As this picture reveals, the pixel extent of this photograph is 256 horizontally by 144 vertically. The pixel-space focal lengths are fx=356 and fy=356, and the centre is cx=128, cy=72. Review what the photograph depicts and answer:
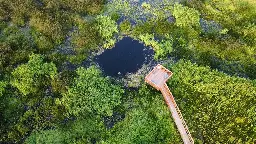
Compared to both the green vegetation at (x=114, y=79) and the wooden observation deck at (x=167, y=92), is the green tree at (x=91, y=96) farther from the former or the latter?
the wooden observation deck at (x=167, y=92)

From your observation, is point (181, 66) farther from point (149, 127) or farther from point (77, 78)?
point (77, 78)

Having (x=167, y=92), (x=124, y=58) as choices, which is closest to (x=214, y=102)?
(x=167, y=92)

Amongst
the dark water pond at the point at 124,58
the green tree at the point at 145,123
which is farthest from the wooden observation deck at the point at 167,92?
the dark water pond at the point at 124,58

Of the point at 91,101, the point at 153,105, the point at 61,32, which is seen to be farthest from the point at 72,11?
the point at 153,105

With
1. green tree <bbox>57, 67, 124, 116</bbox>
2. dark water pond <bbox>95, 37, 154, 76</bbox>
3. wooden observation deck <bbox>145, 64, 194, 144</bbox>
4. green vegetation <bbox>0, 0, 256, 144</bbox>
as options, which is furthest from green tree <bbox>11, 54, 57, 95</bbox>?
wooden observation deck <bbox>145, 64, 194, 144</bbox>

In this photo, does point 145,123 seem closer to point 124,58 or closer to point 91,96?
point 91,96

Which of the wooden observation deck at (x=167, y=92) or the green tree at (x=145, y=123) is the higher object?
the wooden observation deck at (x=167, y=92)
